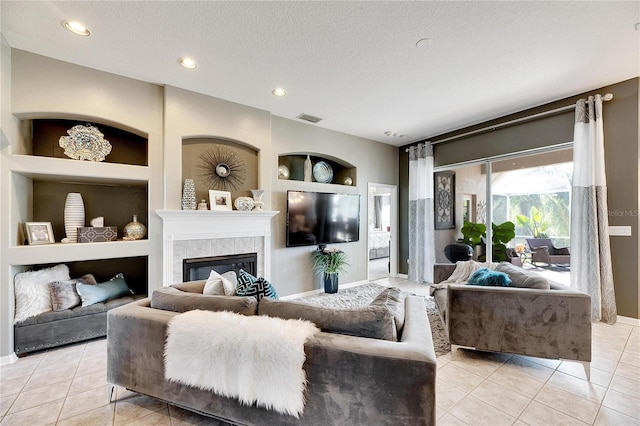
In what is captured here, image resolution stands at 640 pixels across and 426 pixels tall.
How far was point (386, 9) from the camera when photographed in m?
1.96

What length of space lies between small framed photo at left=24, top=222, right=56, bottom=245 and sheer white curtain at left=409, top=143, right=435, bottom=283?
540 cm

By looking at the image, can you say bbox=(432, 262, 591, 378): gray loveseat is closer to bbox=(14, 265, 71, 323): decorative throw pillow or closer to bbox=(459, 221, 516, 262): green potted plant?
bbox=(459, 221, 516, 262): green potted plant

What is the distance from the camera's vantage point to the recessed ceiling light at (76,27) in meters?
2.13

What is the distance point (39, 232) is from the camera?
263 centimetres

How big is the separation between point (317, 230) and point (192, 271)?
2.01 m

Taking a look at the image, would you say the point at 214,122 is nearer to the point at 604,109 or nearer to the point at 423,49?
the point at 423,49

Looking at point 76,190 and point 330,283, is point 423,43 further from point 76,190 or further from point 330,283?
point 76,190

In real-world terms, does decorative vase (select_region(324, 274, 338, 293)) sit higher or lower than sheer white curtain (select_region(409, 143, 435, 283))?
lower

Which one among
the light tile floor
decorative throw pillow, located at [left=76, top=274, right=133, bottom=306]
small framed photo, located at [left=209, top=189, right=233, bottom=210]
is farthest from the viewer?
small framed photo, located at [left=209, top=189, right=233, bottom=210]

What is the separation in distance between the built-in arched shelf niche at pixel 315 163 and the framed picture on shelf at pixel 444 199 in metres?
1.69

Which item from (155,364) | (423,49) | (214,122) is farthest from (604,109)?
(155,364)

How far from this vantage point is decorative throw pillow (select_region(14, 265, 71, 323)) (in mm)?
2457

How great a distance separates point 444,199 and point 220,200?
4.18 metres

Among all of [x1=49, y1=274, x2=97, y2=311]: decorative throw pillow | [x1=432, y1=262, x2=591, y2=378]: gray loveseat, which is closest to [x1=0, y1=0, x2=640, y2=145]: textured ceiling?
[x1=432, y1=262, x2=591, y2=378]: gray loveseat
